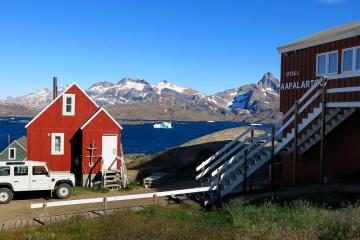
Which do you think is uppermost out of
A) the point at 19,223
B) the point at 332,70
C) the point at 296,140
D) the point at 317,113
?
the point at 332,70

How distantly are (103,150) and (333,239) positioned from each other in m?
22.7

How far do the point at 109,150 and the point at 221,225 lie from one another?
18.2m

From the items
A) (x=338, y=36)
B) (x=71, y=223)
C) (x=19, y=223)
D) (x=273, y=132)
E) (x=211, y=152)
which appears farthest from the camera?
(x=211, y=152)

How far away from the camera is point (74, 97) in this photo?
1259 inches

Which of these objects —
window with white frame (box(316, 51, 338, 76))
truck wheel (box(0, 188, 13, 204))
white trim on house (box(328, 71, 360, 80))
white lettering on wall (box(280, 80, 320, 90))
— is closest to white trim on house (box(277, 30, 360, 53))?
window with white frame (box(316, 51, 338, 76))

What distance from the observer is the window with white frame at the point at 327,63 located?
21859mm

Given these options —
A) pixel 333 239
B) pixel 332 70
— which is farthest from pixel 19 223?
pixel 332 70

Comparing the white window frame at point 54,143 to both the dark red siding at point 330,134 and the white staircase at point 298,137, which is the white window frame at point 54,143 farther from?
the dark red siding at point 330,134

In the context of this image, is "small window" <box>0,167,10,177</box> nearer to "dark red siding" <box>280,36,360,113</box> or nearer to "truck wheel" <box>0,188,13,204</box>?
"truck wheel" <box>0,188,13,204</box>

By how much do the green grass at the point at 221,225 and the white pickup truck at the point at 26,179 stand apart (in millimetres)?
7840

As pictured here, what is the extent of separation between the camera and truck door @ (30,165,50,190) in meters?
24.0

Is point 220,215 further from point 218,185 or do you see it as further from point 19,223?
point 19,223

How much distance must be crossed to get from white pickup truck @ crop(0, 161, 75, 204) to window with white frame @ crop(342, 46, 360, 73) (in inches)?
648

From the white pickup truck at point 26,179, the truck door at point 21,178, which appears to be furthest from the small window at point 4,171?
the truck door at point 21,178
